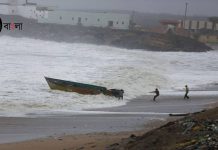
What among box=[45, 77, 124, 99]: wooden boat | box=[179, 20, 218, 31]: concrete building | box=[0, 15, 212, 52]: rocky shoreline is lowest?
box=[0, 15, 212, 52]: rocky shoreline

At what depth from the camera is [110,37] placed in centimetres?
7475

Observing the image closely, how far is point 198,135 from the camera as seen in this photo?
372 inches

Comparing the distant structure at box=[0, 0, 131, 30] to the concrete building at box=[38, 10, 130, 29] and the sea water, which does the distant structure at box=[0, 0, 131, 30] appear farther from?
the sea water

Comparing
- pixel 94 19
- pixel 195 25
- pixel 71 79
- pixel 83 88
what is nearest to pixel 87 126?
pixel 83 88

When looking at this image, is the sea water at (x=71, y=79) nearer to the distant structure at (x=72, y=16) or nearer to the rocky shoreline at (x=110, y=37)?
the rocky shoreline at (x=110, y=37)

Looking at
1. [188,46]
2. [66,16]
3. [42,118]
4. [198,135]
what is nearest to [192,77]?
[42,118]

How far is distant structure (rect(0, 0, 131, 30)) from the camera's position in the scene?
82.6 m

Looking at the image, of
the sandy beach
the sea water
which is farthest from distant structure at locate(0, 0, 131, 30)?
the sandy beach

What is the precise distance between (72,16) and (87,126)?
6868 cm

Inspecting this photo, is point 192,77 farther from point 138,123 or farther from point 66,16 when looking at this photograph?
point 66,16

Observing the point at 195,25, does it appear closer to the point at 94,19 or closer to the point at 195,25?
the point at 195,25

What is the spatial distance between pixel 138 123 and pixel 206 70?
27.1 meters

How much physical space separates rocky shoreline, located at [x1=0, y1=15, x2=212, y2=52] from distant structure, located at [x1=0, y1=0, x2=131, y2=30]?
7.15 ft

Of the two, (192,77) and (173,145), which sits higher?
(173,145)
